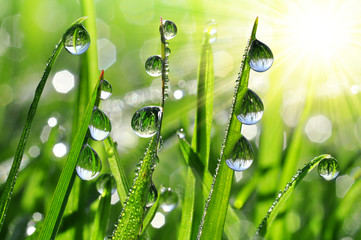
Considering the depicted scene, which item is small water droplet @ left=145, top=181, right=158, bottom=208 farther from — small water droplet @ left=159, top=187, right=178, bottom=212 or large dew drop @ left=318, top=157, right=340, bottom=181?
large dew drop @ left=318, top=157, right=340, bottom=181

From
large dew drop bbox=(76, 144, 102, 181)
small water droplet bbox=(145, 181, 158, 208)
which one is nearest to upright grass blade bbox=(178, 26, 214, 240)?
small water droplet bbox=(145, 181, 158, 208)

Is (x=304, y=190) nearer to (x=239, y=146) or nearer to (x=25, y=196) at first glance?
(x=239, y=146)

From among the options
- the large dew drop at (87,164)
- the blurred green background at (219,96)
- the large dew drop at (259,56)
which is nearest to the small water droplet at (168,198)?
the blurred green background at (219,96)

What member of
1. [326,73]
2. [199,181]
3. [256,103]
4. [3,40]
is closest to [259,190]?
[199,181]

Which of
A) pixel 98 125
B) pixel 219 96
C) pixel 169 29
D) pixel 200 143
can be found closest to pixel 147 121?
pixel 98 125

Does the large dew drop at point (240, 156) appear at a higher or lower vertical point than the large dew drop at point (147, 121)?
lower

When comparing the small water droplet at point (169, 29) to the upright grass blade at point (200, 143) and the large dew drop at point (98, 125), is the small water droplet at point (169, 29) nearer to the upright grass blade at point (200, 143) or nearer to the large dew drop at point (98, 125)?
the upright grass blade at point (200, 143)
